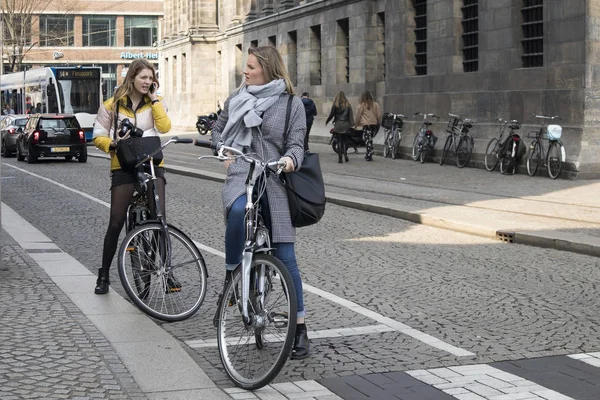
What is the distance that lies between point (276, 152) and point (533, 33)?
707 inches

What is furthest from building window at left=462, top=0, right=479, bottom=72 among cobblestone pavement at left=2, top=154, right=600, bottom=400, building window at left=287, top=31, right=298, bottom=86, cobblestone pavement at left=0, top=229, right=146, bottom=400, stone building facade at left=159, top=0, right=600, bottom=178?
cobblestone pavement at left=0, top=229, right=146, bottom=400

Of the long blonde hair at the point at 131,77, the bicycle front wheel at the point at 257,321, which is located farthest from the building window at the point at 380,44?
the bicycle front wheel at the point at 257,321

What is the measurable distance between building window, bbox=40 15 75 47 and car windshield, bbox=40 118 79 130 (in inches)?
2475

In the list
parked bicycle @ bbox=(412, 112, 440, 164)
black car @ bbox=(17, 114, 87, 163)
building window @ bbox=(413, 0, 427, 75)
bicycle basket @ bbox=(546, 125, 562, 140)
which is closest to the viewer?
bicycle basket @ bbox=(546, 125, 562, 140)

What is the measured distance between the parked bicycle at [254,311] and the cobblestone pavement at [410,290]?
0.67ft

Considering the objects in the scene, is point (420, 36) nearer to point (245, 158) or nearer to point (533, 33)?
point (533, 33)

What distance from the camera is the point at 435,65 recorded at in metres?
27.6

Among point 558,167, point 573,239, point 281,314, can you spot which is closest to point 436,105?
point 558,167

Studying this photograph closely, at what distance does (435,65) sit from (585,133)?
765 centimetres

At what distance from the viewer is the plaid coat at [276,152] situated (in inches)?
245

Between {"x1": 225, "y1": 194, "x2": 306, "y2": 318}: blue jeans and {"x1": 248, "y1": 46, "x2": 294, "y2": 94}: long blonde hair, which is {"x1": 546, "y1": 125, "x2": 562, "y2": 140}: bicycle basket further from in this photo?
{"x1": 225, "y1": 194, "x2": 306, "y2": 318}: blue jeans

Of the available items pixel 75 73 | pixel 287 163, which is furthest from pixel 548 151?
pixel 75 73

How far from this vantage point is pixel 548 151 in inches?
824

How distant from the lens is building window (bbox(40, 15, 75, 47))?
93938 mm
